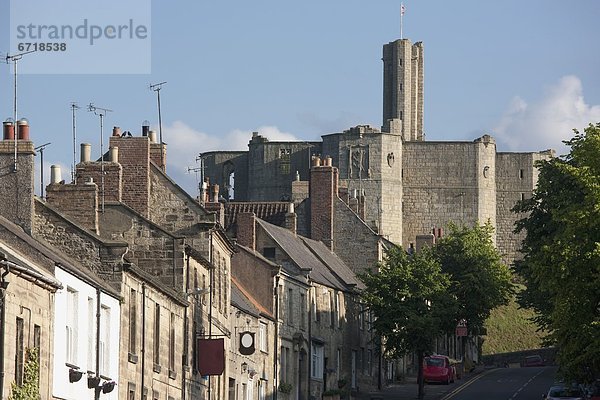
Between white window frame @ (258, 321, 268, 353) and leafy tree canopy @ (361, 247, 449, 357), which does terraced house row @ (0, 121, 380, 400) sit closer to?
white window frame @ (258, 321, 268, 353)

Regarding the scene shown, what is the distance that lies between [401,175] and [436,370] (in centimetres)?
9058

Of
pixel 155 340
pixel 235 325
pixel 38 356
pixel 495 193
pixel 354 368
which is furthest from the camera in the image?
pixel 495 193

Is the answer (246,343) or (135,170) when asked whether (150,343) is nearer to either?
(135,170)

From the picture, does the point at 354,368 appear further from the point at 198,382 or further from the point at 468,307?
the point at 198,382

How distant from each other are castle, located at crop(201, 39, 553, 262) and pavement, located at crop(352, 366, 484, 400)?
7275cm

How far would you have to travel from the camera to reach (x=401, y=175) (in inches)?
6900

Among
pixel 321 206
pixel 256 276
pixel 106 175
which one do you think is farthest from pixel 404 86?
pixel 106 175

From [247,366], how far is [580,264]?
47.7 ft

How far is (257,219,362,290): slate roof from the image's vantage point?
76312mm

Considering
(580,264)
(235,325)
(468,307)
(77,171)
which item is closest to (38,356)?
(77,171)

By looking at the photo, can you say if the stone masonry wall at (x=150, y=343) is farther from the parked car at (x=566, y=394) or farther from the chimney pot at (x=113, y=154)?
the parked car at (x=566, y=394)

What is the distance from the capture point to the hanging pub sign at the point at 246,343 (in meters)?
56.0

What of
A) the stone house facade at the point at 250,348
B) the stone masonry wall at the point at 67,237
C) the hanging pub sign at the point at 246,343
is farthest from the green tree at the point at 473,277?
the stone masonry wall at the point at 67,237

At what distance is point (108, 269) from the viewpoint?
133ft
